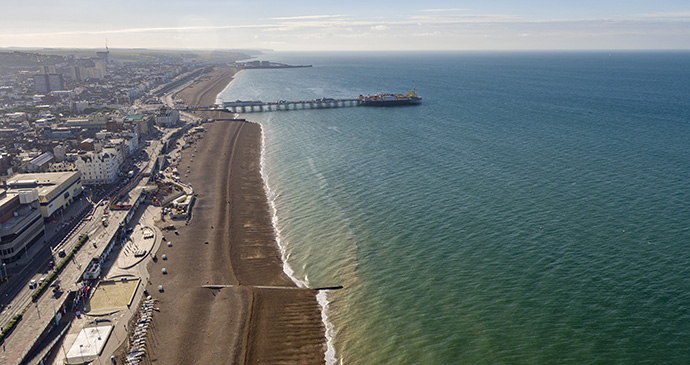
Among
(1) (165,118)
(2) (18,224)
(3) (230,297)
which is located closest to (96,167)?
(2) (18,224)

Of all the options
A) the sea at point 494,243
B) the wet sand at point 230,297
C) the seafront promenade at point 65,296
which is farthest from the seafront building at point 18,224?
the sea at point 494,243

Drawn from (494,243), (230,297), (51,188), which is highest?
(51,188)

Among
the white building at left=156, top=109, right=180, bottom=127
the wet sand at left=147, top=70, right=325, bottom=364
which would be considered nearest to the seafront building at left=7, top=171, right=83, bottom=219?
the wet sand at left=147, top=70, right=325, bottom=364

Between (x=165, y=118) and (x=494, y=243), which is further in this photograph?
(x=165, y=118)

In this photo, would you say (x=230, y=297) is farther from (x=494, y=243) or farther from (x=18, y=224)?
(x=494, y=243)

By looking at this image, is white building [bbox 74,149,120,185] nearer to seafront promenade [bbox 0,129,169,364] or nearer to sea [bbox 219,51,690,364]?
seafront promenade [bbox 0,129,169,364]

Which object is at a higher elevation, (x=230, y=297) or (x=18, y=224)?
(x=18, y=224)

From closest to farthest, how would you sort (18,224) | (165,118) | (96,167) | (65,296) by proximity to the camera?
(65,296) < (18,224) < (96,167) < (165,118)
